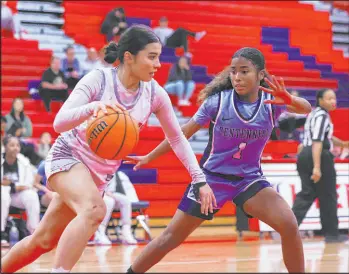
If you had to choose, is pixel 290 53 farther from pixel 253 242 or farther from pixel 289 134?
pixel 253 242

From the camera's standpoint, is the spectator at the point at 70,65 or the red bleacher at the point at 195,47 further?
the spectator at the point at 70,65

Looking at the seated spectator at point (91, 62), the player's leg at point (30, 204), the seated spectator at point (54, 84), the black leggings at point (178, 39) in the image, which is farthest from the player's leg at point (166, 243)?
the black leggings at point (178, 39)

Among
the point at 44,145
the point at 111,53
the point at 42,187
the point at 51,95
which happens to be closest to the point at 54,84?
the point at 51,95

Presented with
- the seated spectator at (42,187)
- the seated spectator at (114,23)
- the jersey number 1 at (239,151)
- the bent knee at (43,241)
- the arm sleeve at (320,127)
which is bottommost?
the seated spectator at (42,187)

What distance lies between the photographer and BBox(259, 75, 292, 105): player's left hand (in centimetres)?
500

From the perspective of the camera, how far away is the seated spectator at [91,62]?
15.1 m

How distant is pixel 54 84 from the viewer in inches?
547

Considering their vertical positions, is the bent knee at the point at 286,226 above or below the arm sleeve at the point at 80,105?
below

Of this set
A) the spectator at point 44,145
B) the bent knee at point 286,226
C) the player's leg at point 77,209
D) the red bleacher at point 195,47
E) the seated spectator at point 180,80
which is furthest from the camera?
the seated spectator at point 180,80

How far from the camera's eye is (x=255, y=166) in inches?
214

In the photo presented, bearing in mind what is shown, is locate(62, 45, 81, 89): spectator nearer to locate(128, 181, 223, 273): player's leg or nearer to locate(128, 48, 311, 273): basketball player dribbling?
locate(128, 48, 311, 273): basketball player dribbling

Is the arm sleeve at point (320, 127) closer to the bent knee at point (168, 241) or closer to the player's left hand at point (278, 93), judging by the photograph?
the player's left hand at point (278, 93)

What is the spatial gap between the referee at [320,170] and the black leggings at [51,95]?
207 inches

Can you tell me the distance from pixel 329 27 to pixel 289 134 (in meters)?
9.20
